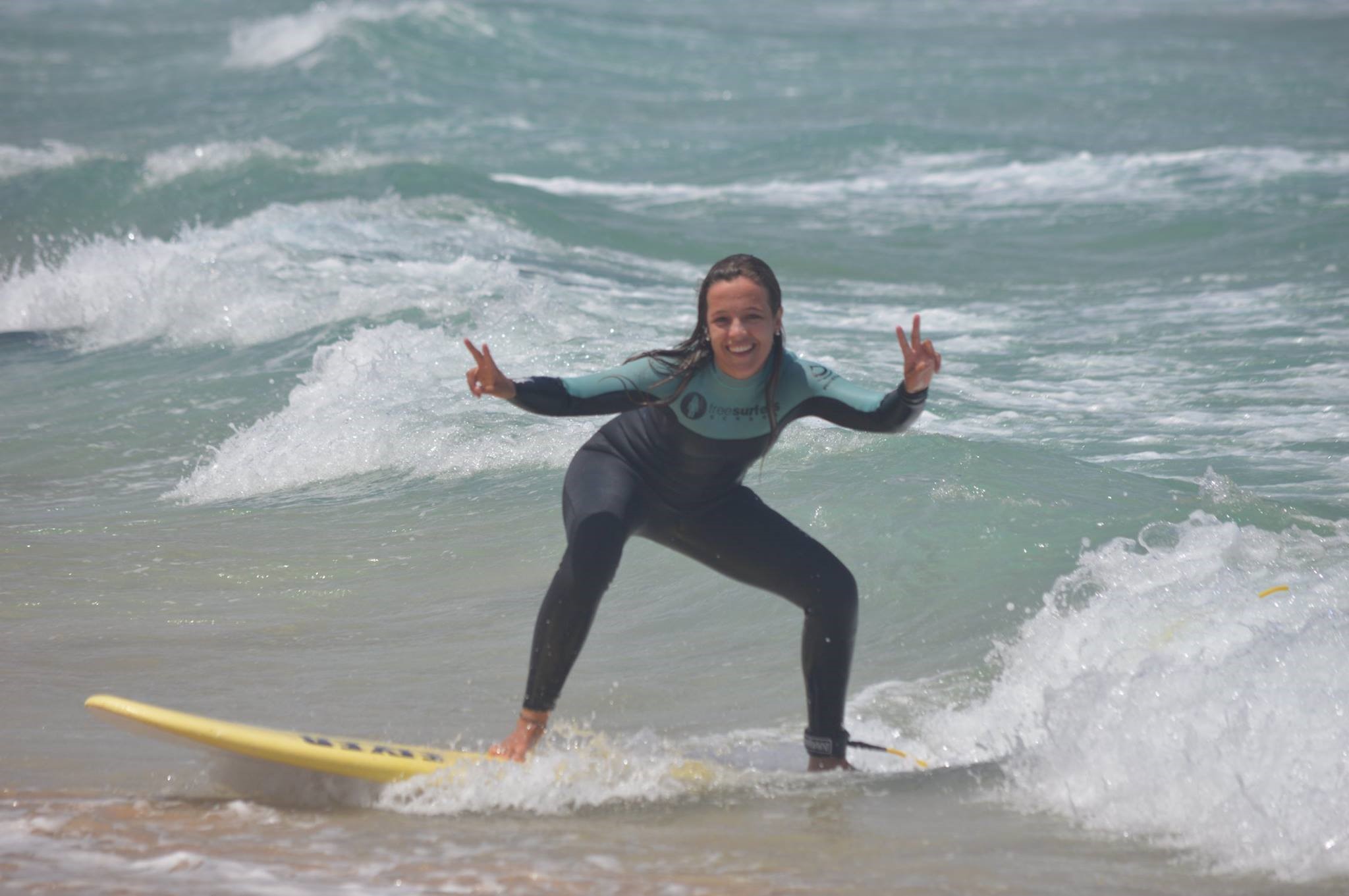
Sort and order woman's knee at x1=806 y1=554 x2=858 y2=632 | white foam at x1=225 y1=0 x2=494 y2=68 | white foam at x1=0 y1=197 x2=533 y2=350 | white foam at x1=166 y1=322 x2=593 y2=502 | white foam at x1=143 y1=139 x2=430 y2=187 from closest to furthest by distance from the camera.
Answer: woman's knee at x1=806 y1=554 x2=858 y2=632
white foam at x1=166 y1=322 x2=593 y2=502
white foam at x1=0 y1=197 x2=533 y2=350
white foam at x1=143 y1=139 x2=430 y2=187
white foam at x1=225 y1=0 x2=494 y2=68

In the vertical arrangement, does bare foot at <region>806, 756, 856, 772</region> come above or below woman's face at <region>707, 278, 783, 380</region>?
below

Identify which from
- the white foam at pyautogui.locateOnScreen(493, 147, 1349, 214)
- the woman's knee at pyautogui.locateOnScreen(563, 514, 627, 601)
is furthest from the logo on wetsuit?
the white foam at pyautogui.locateOnScreen(493, 147, 1349, 214)

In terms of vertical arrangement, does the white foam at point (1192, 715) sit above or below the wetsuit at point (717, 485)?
below

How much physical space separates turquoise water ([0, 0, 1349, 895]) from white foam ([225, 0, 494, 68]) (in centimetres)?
1461

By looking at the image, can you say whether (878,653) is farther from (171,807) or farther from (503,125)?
(503,125)

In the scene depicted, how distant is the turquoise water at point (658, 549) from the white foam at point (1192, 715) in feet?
0.05

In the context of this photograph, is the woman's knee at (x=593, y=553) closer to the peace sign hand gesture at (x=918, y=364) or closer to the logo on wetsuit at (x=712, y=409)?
the logo on wetsuit at (x=712, y=409)

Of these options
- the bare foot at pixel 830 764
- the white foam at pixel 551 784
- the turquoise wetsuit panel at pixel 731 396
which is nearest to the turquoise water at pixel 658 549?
the white foam at pixel 551 784

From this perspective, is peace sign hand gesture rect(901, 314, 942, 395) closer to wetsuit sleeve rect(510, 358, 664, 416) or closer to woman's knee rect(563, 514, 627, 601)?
wetsuit sleeve rect(510, 358, 664, 416)

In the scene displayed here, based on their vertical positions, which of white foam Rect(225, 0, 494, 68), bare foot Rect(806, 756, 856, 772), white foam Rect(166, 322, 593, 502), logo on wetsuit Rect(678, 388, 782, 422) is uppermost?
white foam Rect(225, 0, 494, 68)

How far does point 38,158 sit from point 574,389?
17.7 m

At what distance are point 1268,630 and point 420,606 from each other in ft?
10.2

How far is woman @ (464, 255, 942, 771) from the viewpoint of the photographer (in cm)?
400

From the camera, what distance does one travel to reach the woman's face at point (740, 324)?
13.3ft
